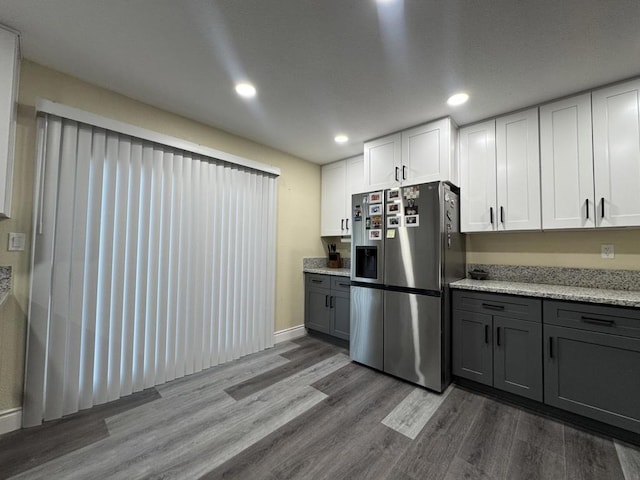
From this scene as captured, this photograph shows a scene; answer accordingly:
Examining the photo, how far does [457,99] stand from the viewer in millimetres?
2299

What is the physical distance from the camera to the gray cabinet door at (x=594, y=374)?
5.64ft

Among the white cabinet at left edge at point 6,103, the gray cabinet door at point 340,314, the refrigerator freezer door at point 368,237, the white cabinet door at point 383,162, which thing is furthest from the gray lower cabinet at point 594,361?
the white cabinet at left edge at point 6,103

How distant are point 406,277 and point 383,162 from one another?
4.41ft

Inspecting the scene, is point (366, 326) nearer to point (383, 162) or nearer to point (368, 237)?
point (368, 237)

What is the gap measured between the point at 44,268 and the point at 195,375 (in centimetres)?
154

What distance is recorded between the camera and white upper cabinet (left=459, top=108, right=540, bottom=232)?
2385mm

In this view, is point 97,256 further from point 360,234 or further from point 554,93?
point 554,93

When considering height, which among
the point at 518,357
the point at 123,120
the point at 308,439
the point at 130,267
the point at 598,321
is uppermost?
the point at 123,120

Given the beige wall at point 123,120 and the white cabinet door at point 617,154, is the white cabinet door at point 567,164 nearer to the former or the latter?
the white cabinet door at point 617,154

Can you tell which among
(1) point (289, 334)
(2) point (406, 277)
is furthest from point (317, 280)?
(2) point (406, 277)

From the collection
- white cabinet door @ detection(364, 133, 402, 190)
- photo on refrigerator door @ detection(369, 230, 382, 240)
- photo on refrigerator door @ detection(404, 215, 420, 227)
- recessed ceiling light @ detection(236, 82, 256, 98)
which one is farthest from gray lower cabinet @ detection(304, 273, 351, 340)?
recessed ceiling light @ detection(236, 82, 256, 98)

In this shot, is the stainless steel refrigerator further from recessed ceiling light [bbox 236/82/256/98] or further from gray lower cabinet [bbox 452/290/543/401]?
recessed ceiling light [bbox 236/82/256/98]

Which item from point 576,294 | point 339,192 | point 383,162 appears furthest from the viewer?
point 339,192

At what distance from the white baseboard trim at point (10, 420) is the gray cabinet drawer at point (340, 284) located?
2.85 meters
